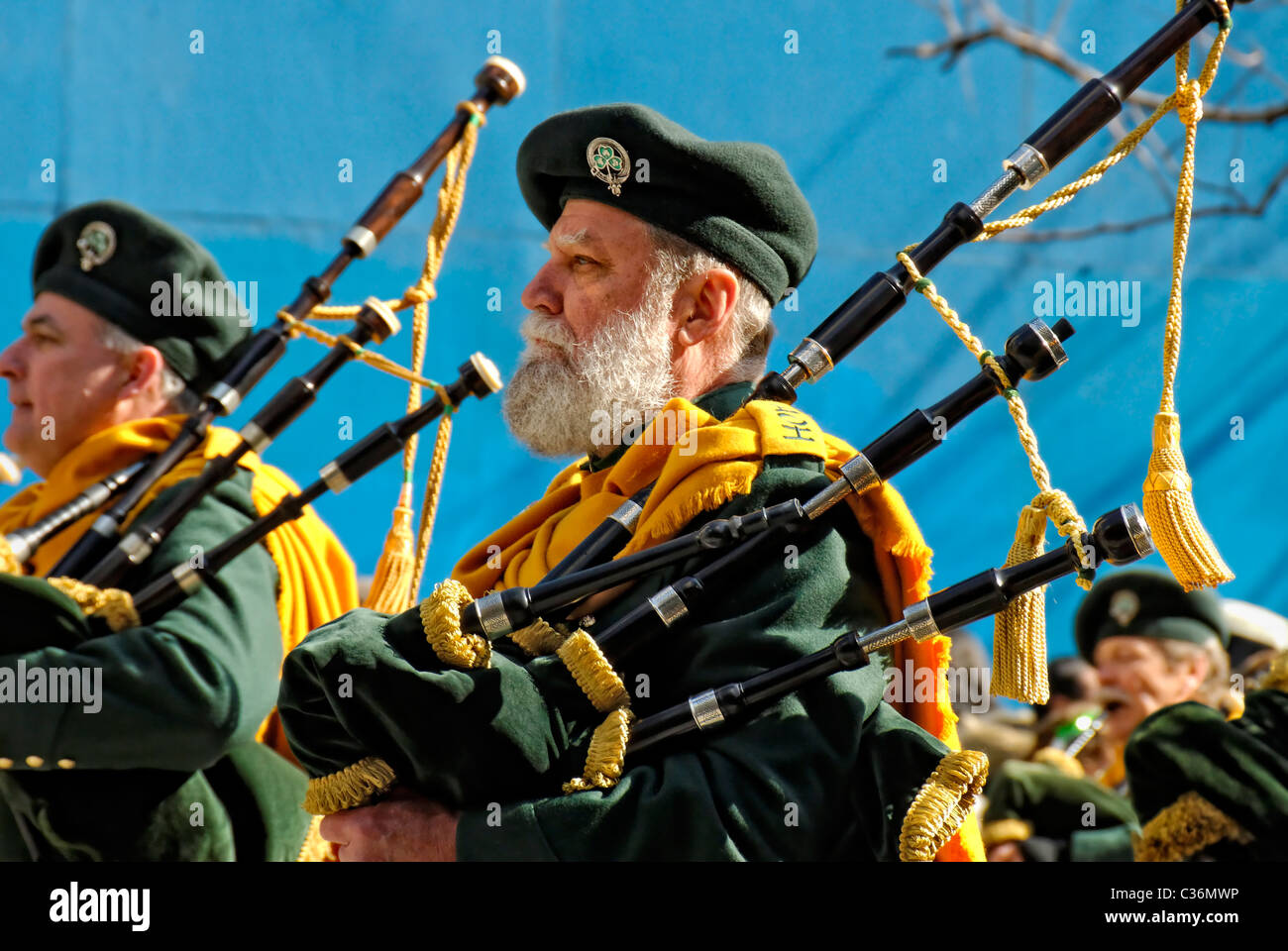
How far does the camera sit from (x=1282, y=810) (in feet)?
9.96

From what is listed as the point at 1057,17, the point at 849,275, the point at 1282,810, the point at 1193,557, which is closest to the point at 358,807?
the point at 1193,557

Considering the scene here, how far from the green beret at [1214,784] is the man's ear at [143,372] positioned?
2.60 m

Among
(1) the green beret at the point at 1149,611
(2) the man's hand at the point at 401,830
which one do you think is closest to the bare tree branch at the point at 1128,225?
(1) the green beret at the point at 1149,611

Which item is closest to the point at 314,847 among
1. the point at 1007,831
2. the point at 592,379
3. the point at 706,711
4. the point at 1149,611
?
the point at 592,379

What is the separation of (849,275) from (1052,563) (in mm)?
3532

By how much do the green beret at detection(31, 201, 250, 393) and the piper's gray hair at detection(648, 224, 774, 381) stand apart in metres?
1.76

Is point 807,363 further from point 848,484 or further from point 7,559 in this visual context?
point 7,559

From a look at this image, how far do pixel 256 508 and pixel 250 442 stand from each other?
0.39 metres

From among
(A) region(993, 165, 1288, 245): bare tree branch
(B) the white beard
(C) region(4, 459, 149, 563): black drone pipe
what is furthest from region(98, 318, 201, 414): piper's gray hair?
(A) region(993, 165, 1288, 245): bare tree branch

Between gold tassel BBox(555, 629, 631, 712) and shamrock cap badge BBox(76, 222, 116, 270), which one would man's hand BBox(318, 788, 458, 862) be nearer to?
gold tassel BBox(555, 629, 631, 712)

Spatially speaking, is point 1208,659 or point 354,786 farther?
point 1208,659

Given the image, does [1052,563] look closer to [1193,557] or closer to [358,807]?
[1193,557]

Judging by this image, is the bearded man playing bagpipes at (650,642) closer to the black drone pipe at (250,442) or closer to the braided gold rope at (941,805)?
the braided gold rope at (941,805)

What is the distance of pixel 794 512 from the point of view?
238 cm
